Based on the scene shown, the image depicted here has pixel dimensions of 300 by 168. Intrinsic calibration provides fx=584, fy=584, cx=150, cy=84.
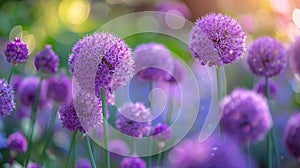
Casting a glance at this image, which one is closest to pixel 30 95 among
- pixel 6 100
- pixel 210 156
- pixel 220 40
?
pixel 6 100

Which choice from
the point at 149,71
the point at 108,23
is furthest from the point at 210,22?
the point at 108,23

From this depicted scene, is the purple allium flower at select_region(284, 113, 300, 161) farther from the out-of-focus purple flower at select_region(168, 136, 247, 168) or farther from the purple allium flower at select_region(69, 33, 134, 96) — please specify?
the out-of-focus purple flower at select_region(168, 136, 247, 168)

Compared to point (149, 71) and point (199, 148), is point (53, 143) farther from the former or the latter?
point (199, 148)

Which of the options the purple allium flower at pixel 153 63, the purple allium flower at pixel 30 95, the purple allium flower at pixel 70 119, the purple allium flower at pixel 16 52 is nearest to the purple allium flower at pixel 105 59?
the purple allium flower at pixel 70 119

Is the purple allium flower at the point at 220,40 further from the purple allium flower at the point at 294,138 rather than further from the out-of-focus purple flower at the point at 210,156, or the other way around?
the out-of-focus purple flower at the point at 210,156

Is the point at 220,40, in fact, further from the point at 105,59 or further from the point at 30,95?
the point at 30,95

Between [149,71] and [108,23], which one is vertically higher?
[108,23]
